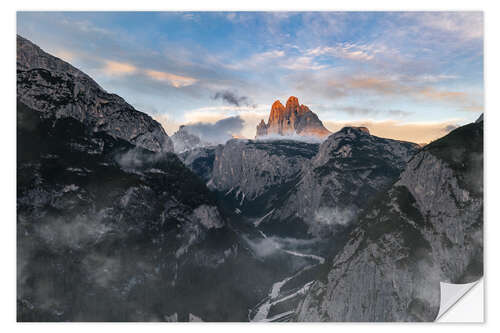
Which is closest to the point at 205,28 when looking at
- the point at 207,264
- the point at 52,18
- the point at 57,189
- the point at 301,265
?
the point at 52,18

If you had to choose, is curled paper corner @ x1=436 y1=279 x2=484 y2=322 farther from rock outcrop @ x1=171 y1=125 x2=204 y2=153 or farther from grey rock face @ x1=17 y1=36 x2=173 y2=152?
grey rock face @ x1=17 y1=36 x2=173 y2=152

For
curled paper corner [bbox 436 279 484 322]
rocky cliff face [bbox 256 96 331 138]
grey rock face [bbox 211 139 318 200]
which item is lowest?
curled paper corner [bbox 436 279 484 322]

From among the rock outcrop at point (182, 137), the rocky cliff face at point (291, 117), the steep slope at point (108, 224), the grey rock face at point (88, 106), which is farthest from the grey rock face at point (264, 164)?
the grey rock face at point (88, 106)

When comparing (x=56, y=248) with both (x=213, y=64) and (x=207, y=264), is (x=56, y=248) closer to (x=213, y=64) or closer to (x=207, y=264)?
(x=213, y=64)

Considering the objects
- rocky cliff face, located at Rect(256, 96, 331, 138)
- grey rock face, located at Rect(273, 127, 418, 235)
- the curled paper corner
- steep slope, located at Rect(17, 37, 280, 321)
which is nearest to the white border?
the curled paper corner

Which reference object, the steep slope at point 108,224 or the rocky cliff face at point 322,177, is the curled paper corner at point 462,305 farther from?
the rocky cliff face at point 322,177
